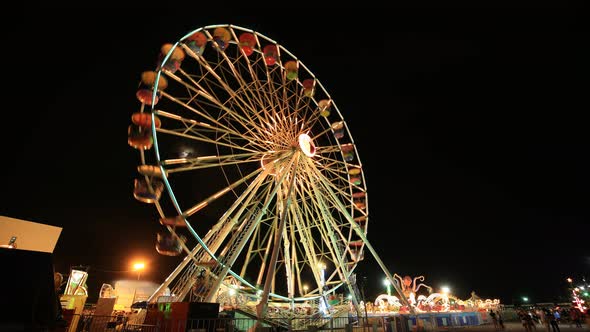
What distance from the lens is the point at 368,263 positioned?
68.1 m

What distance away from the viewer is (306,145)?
51.4ft

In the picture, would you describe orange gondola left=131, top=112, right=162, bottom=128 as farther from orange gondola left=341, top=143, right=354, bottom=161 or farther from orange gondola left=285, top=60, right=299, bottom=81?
orange gondola left=341, top=143, right=354, bottom=161

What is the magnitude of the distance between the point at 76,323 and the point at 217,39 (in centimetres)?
1314

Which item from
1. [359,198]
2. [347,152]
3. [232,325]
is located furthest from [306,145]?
[232,325]

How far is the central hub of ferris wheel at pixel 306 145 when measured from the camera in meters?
15.3

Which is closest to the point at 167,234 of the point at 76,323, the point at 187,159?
the point at 187,159

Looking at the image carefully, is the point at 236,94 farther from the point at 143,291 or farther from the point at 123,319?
the point at 143,291

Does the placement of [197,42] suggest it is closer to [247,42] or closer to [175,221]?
[247,42]

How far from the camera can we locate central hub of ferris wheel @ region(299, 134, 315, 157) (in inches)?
603

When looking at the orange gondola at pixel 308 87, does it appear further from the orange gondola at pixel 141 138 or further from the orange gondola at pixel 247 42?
the orange gondola at pixel 141 138

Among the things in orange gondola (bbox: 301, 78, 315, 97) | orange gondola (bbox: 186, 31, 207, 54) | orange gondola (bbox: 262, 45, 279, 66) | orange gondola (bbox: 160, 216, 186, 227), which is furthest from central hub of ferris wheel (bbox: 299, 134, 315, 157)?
orange gondola (bbox: 160, 216, 186, 227)

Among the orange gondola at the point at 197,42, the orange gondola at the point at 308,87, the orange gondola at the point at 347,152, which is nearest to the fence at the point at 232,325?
the orange gondola at the point at 347,152

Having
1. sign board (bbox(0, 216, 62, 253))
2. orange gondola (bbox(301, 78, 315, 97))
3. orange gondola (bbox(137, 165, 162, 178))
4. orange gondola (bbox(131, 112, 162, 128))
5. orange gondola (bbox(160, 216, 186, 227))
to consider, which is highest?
orange gondola (bbox(301, 78, 315, 97))

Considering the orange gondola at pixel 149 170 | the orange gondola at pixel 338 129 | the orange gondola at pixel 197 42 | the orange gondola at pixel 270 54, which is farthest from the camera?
the orange gondola at pixel 338 129
